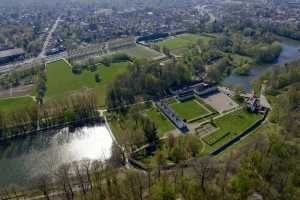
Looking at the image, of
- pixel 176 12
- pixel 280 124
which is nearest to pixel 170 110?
pixel 280 124

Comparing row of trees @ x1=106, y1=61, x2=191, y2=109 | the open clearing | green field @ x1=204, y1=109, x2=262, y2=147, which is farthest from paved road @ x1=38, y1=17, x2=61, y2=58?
green field @ x1=204, y1=109, x2=262, y2=147

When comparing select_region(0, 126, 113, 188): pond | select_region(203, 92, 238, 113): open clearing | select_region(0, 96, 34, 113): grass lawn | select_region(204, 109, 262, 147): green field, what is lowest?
select_region(0, 126, 113, 188): pond

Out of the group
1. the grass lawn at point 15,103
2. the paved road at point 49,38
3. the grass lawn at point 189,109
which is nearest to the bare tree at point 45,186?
the grass lawn at point 189,109

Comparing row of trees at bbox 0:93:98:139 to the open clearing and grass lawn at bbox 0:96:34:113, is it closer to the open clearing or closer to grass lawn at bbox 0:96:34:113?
grass lawn at bbox 0:96:34:113

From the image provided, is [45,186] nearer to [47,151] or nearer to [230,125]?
[47,151]

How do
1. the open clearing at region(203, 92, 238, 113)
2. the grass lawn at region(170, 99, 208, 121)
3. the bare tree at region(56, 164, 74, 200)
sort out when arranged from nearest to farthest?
the bare tree at region(56, 164, 74, 200) → the grass lawn at region(170, 99, 208, 121) → the open clearing at region(203, 92, 238, 113)

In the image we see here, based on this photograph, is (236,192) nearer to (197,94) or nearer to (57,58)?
(197,94)
